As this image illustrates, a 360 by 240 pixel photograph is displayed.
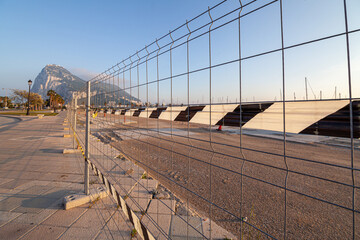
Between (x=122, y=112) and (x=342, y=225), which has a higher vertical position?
(x=122, y=112)

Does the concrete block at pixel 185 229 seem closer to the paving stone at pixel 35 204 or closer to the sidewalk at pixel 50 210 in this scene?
the sidewalk at pixel 50 210

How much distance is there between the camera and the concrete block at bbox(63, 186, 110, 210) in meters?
2.64

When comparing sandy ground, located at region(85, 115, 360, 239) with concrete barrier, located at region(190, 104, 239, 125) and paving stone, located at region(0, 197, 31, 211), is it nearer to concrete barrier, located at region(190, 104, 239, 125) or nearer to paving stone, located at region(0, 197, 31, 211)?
concrete barrier, located at region(190, 104, 239, 125)

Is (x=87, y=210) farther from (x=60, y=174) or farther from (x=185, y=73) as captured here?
(x=185, y=73)

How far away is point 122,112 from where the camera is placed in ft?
13.0

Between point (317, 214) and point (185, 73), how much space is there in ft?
10.6

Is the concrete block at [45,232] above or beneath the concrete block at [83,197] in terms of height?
beneath

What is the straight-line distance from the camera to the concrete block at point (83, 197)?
2645 mm

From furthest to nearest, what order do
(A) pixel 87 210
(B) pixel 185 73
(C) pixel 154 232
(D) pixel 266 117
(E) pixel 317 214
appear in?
1. (E) pixel 317 214
2. (A) pixel 87 210
3. (C) pixel 154 232
4. (B) pixel 185 73
5. (D) pixel 266 117

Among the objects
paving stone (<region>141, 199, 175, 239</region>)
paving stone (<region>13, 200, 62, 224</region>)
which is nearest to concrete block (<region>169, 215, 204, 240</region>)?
paving stone (<region>141, 199, 175, 239</region>)

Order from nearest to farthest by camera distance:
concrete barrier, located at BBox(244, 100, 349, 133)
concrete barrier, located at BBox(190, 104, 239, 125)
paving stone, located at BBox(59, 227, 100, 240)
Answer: concrete barrier, located at BBox(244, 100, 349, 133)
concrete barrier, located at BBox(190, 104, 239, 125)
paving stone, located at BBox(59, 227, 100, 240)

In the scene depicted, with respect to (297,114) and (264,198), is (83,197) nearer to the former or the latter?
(297,114)

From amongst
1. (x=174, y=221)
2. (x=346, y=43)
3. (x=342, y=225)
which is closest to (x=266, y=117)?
(x=346, y=43)

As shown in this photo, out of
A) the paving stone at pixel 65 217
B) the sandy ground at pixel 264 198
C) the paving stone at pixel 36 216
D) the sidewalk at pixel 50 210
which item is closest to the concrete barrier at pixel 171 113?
the sandy ground at pixel 264 198
